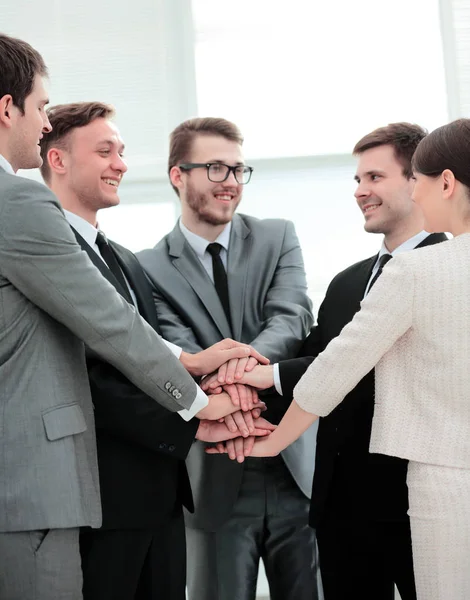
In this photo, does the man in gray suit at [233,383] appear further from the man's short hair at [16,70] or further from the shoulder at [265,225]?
the man's short hair at [16,70]

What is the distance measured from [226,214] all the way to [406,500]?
132 cm

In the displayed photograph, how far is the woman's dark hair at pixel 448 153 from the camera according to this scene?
84.6 inches

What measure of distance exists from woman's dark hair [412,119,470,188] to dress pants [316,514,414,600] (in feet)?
3.60

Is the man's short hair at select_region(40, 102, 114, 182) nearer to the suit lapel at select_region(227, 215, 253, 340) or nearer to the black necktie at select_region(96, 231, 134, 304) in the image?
the black necktie at select_region(96, 231, 134, 304)

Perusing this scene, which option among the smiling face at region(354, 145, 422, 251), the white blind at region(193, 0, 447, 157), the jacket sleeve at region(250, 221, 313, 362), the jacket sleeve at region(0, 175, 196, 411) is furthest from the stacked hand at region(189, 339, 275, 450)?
the white blind at region(193, 0, 447, 157)

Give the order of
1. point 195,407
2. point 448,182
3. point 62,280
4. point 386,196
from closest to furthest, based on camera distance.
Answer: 1. point 62,280
2. point 448,182
3. point 195,407
4. point 386,196

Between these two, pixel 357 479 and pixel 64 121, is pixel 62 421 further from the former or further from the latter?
pixel 64 121

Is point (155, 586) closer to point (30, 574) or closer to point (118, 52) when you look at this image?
point (30, 574)

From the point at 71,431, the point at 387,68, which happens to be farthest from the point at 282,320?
the point at 387,68

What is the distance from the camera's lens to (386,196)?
3.12 metres

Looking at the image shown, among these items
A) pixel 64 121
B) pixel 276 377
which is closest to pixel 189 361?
pixel 276 377

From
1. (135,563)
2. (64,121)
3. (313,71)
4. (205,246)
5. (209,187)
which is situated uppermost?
(313,71)

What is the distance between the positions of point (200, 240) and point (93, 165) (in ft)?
1.94

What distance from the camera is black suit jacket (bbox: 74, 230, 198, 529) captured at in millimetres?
2361
